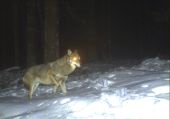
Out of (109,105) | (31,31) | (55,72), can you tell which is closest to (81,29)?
(31,31)

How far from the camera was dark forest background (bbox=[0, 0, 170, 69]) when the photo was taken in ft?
76.8

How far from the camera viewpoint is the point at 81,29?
113 ft

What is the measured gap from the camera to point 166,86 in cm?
1188

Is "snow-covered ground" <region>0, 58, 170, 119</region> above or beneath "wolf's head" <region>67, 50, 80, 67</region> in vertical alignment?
beneath

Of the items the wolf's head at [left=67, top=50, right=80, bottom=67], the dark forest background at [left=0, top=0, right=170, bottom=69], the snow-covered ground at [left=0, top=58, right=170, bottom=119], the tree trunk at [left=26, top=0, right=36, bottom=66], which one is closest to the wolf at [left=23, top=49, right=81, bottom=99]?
the wolf's head at [left=67, top=50, right=80, bottom=67]

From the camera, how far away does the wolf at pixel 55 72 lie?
14.6 metres

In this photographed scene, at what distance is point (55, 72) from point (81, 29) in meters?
19.5

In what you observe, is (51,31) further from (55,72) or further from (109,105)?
(109,105)

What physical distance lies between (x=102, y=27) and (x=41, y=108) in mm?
22170

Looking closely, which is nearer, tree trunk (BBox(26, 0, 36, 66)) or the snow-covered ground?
the snow-covered ground

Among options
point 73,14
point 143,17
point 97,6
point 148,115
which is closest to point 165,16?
point 73,14

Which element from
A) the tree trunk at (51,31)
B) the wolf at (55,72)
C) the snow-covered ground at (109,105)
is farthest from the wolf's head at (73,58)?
the tree trunk at (51,31)

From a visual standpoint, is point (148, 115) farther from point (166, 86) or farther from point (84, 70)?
point (84, 70)

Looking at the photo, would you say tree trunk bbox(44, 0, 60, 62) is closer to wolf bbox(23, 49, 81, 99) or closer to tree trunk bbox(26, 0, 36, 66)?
tree trunk bbox(26, 0, 36, 66)
